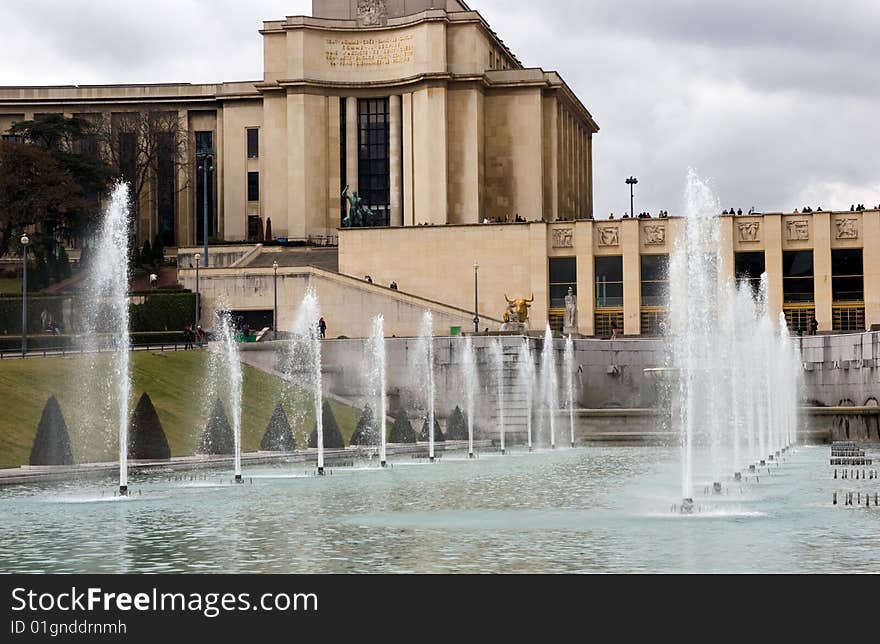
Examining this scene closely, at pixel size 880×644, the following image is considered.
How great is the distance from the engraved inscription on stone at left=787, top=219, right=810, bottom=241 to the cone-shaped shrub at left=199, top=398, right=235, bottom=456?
142 ft

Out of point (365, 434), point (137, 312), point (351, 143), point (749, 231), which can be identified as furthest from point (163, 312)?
point (351, 143)

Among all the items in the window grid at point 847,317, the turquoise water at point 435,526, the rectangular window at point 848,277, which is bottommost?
the turquoise water at point 435,526

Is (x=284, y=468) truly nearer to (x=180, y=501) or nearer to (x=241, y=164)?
(x=180, y=501)

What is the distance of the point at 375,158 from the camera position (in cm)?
10419

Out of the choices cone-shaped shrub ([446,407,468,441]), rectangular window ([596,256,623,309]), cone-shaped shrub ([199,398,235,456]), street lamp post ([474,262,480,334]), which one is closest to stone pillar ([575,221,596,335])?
rectangular window ([596,256,623,309])

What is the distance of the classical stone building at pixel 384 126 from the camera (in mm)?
100062

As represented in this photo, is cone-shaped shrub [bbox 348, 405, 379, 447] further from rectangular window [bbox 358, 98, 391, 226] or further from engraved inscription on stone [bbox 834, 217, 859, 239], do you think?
rectangular window [bbox 358, 98, 391, 226]

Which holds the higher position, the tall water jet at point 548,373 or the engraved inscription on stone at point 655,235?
the engraved inscription on stone at point 655,235

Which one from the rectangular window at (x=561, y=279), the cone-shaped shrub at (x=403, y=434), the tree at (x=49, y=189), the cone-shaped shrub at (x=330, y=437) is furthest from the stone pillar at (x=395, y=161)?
the cone-shaped shrub at (x=330, y=437)

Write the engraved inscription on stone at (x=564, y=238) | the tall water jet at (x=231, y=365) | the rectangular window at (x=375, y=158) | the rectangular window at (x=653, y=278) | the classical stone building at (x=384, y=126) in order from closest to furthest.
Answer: the tall water jet at (x=231, y=365) < the rectangular window at (x=653, y=278) < the engraved inscription on stone at (x=564, y=238) < the classical stone building at (x=384, y=126) < the rectangular window at (x=375, y=158)

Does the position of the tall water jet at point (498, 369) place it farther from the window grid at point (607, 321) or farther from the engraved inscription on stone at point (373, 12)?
the engraved inscription on stone at point (373, 12)

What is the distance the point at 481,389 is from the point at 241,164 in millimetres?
48813

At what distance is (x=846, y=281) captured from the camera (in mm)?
77000

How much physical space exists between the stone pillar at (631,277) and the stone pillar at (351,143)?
88.5 feet
